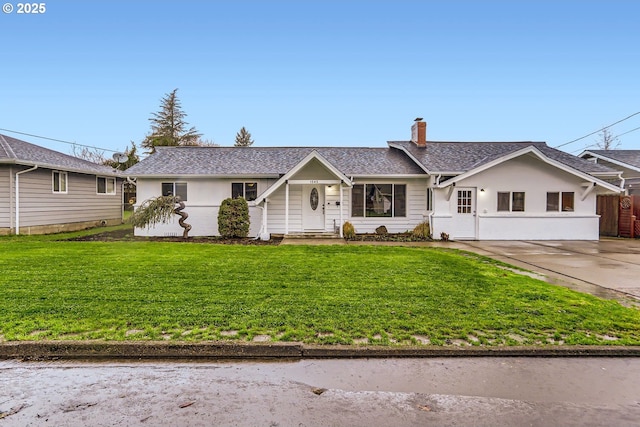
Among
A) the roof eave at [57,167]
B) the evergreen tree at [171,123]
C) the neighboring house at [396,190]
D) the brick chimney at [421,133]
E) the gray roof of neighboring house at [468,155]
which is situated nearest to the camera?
the roof eave at [57,167]

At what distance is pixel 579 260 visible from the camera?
9.88 meters

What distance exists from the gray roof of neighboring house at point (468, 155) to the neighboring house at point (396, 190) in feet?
0.16

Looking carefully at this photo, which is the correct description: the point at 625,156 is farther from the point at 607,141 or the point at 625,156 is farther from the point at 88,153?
the point at 88,153

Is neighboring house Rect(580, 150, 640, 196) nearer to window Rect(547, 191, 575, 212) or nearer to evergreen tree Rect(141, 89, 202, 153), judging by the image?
window Rect(547, 191, 575, 212)

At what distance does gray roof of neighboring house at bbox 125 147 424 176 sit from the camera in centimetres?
1572

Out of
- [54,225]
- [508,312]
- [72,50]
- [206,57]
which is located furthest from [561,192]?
[72,50]

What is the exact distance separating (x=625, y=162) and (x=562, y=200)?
7.74m

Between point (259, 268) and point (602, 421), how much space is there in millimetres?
6450

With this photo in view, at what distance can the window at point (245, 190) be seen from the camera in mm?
15938

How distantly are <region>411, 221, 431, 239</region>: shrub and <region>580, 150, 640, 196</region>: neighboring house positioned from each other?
34.5ft

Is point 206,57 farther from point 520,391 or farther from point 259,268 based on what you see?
point 520,391

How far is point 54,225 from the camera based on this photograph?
16.6m

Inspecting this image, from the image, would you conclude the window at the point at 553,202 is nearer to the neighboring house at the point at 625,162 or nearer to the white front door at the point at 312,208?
the neighboring house at the point at 625,162

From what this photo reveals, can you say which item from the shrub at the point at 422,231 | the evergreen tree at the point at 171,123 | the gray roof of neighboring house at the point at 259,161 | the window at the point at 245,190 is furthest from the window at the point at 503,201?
the evergreen tree at the point at 171,123
